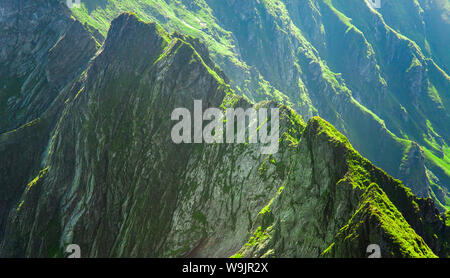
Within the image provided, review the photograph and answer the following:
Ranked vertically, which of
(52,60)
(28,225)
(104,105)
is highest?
(52,60)

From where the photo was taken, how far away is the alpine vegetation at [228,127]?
72812 millimetres

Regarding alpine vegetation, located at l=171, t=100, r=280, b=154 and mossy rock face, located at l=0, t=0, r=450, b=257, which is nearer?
mossy rock face, located at l=0, t=0, r=450, b=257

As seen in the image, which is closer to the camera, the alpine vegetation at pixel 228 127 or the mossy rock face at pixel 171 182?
the mossy rock face at pixel 171 182

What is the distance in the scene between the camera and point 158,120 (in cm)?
8988

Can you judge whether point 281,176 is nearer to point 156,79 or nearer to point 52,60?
point 156,79

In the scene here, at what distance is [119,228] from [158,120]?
2743 cm

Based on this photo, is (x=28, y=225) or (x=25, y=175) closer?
(x=28, y=225)

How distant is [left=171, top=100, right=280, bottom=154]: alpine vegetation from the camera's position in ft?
239

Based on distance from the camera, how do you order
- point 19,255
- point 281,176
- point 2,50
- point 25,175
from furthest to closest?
point 2,50
point 25,175
point 19,255
point 281,176

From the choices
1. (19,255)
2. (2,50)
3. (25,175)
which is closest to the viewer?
(19,255)

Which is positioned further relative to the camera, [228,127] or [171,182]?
[171,182]

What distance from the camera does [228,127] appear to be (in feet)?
267

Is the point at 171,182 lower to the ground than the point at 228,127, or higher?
lower
